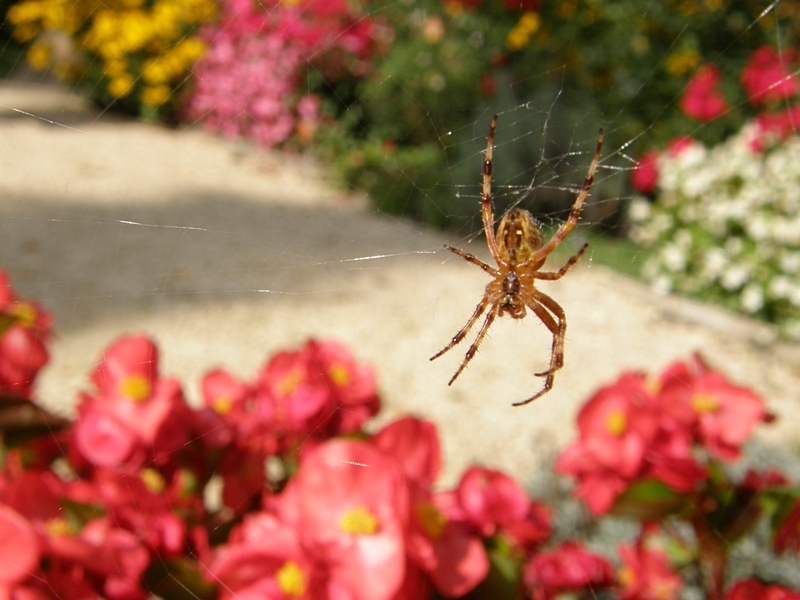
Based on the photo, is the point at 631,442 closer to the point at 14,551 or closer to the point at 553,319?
the point at 553,319

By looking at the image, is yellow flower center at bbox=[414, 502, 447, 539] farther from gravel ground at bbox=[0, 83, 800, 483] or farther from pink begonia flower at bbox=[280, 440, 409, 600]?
gravel ground at bbox=[0, 83, 800, 483]

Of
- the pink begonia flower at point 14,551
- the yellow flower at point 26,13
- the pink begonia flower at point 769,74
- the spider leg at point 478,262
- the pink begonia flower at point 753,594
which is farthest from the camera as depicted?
the pink begonia flower at point 769,74

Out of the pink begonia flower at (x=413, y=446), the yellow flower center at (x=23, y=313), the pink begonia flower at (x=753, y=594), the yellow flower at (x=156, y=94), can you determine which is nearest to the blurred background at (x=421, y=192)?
the yellow flower at (x=156, y=94)

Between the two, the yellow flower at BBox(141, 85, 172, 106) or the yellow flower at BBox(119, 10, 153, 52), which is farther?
the yellow flower at BBox(141, 85, 172, 106)

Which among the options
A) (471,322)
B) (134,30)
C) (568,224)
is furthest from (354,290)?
(568,224)

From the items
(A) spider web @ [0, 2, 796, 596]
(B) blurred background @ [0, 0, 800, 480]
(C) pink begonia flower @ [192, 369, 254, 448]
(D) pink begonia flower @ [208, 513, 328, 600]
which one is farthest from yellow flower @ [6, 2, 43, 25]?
(D) pink begonia flower @ [208, 513, 328, 600]

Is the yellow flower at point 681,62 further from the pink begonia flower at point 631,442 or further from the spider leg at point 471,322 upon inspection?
the pink begonia flower at point 631,442

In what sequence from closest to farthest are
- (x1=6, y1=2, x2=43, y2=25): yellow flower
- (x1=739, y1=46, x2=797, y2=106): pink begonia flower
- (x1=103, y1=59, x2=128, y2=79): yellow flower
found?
(x1=103, y1=59, x2=128, y2=79): yellow flower
(x1=6, y1=2, x2=43, y2=25): yellow flower
(x1=739, y1=46, x2=797, y2=106): pink begonia flower
